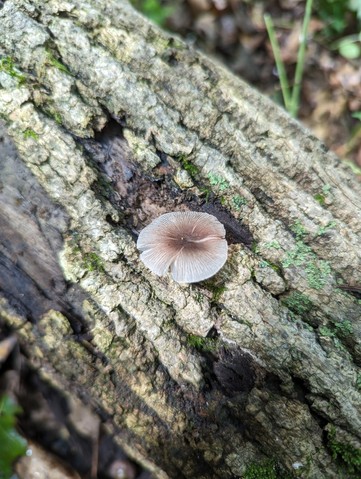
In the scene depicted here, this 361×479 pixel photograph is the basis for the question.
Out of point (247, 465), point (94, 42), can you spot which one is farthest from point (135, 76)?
point (247, 465)

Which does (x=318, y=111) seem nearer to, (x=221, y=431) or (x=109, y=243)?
(x=109, y=243)

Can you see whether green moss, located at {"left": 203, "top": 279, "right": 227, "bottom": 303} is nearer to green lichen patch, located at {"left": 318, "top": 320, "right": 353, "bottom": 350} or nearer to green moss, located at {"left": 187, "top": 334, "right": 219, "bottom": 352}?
green moss, located at {"left": 187, "top": 334, "right": 219, "bottom": 352}

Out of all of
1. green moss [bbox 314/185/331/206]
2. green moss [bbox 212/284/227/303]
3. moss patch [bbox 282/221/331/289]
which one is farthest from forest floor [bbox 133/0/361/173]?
green moss [bbox 212/284/227/303]

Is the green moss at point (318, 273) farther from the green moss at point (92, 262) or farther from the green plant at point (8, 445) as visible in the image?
the green plant at point (8, 445)

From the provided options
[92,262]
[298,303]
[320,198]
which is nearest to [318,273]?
[298,303]

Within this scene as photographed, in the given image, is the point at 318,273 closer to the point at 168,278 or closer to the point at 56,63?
the point at 168,278

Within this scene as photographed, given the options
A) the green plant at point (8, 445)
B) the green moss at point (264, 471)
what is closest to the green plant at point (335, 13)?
the green moss at point (264, 471)

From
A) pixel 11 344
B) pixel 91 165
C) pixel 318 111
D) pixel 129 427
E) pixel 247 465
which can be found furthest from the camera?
pixel 318 111
